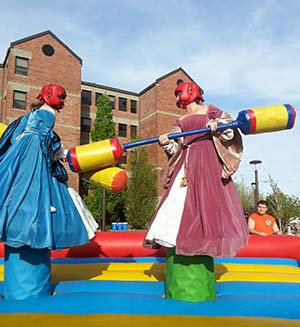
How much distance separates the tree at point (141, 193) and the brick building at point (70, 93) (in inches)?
63.7

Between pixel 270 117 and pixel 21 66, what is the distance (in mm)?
17711

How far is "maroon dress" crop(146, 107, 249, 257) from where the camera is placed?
79.0 inches

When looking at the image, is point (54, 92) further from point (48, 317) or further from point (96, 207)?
point (96, 207)

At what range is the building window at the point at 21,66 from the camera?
17.9m

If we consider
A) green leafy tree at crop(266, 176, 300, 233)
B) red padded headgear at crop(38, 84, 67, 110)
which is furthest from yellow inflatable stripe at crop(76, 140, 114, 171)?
green leafy tree at crop(266, 176, 300, 233)

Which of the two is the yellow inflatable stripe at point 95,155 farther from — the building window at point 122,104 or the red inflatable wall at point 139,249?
the building window at point 122,104

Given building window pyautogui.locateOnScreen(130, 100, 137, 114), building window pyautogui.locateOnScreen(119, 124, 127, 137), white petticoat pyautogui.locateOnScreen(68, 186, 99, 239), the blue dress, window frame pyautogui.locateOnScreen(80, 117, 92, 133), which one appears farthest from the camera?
building window pyautogui.locateOnScreen(130, 100, 137, 114)

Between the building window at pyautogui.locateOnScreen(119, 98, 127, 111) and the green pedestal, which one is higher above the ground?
the building window at pyautogui.locateOnScreen(119, 98, 127, 111)

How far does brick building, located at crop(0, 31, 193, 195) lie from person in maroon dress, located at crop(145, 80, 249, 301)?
16.3 metres

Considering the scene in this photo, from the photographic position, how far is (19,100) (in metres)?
17.8

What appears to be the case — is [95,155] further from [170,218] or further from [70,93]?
[70,93]

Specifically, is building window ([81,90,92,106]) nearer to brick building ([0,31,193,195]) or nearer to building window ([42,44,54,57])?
brick building ([0,31,193,195])

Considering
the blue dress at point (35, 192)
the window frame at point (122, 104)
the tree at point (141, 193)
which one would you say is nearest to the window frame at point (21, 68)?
the window frame at point (122, 104)

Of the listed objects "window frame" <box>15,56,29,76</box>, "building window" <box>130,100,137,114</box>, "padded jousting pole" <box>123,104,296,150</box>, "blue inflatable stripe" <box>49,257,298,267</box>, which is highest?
"window frame" <box>15,56,29,76</box>
